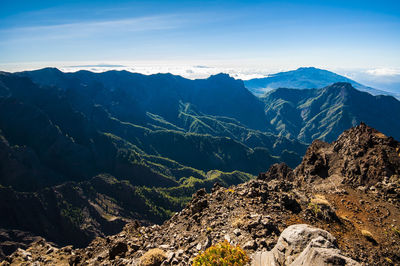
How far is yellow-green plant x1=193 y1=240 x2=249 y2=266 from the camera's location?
12508mm

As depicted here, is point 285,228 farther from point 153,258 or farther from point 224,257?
point 153,258

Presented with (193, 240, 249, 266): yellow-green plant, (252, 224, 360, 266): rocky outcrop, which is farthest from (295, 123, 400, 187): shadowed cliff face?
(193, 240, 249, 266): yellow-green plant

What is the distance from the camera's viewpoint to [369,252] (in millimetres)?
17531

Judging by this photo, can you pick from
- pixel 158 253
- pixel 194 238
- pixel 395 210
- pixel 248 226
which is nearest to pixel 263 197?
pixel 248 226

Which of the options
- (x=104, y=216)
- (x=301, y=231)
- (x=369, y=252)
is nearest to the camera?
(x=301, y=231)

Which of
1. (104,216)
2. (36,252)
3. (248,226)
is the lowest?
(104,216)

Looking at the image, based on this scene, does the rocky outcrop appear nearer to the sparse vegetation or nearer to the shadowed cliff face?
the sparse vegetation

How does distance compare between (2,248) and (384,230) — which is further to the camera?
(2,248)

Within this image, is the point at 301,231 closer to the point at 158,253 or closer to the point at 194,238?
the point at 194,238

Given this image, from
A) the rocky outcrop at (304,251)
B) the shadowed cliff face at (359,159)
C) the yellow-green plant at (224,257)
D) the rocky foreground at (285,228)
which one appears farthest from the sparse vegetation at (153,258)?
the shadowed cliff face at (359,159)

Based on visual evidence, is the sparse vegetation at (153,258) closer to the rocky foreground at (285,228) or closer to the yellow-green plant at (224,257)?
the rocky foreground at (285,228)

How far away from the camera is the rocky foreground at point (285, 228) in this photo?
1252 cm

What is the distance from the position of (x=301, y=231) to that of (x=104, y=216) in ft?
654

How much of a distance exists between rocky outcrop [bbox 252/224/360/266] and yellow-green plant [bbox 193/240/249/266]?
764 mm
